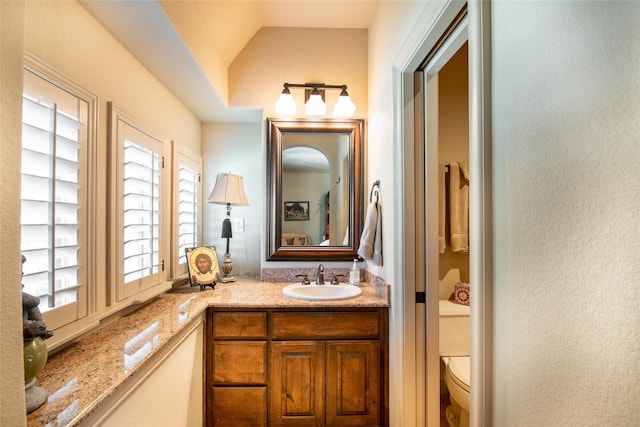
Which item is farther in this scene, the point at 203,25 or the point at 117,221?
the point at 203,25

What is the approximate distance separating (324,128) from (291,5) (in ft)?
2.85

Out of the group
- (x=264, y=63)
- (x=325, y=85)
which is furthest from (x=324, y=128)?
(x=264, y=63)

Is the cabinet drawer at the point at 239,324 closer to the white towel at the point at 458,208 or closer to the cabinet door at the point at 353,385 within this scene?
the cabinet door at the point at 353,385

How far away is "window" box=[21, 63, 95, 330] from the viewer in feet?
3.19

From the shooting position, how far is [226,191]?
7.50ft

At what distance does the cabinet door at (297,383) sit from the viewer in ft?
5.88

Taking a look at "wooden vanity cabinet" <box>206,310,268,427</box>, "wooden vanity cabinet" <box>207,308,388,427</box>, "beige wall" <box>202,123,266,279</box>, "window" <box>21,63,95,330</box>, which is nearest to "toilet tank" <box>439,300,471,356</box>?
"wooden vanity cabinet" <box>207,308,388,427</box>

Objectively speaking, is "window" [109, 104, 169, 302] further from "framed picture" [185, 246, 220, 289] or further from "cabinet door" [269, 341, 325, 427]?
"cabinet door" [269, 341, 325, 427]

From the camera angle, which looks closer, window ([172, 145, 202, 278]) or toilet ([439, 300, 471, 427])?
toilet ([439, 300, 471, 427])

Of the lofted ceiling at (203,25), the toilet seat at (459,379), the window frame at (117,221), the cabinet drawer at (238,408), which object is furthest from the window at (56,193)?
the toilet seat at (459,379)

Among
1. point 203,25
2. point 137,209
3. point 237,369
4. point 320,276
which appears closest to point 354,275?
point 320,276

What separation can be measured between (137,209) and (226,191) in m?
0.76

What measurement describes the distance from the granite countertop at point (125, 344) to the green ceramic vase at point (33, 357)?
0.11 meters

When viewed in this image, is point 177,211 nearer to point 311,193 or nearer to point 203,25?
point 311,193
